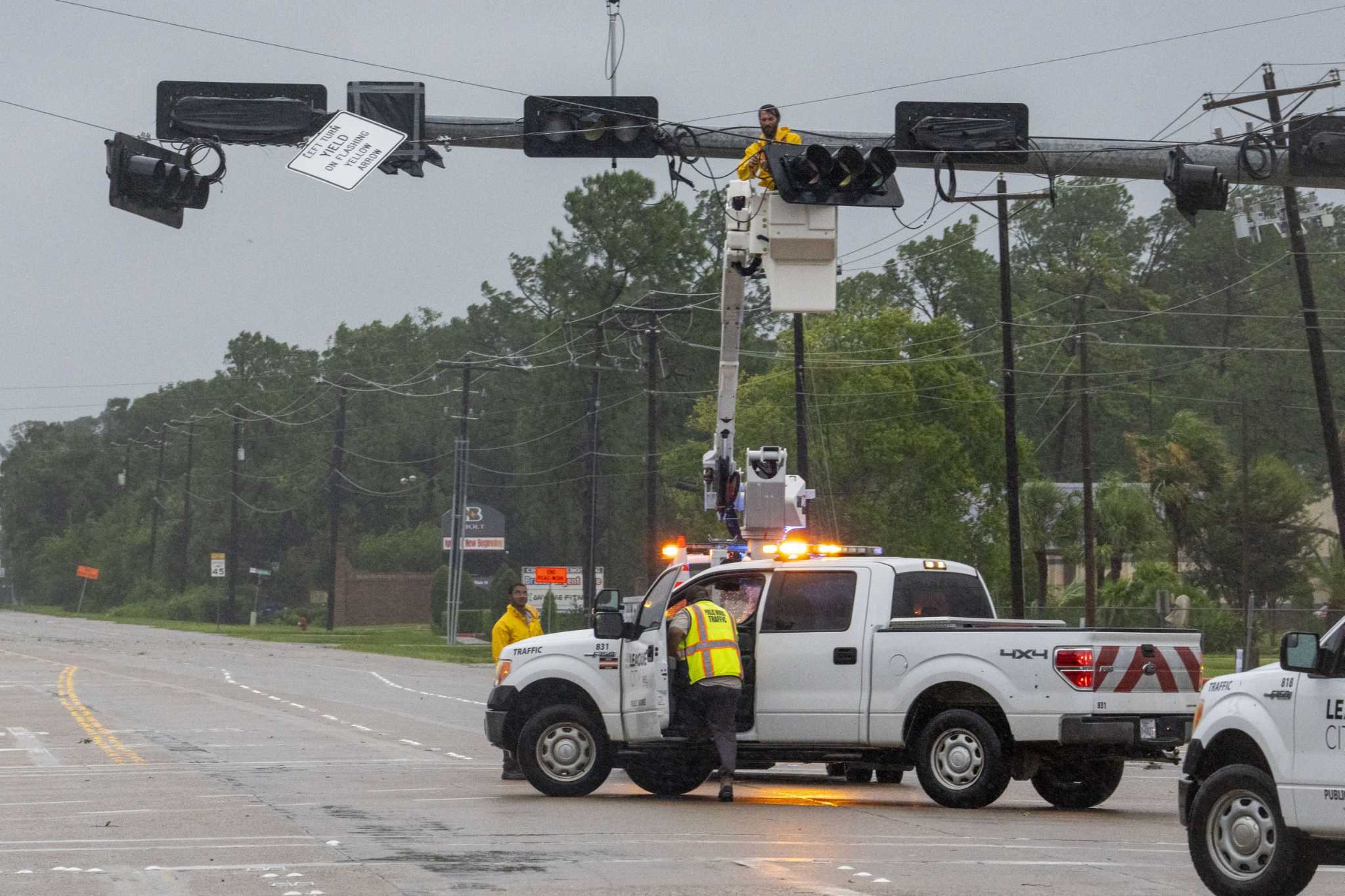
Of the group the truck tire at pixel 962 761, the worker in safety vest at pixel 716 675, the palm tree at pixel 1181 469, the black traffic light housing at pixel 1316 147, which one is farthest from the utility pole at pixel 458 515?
the truck tire at pixel 962 761

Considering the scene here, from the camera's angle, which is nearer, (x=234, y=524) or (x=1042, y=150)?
(x=1042, y=150)

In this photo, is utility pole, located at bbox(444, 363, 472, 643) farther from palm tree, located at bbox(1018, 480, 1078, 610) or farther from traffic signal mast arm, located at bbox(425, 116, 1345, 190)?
traffic signal mast arm, located at bbox(425, 116, 1345, 190)

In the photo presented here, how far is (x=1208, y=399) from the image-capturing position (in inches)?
3300

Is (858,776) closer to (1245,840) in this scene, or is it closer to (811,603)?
(811,603)

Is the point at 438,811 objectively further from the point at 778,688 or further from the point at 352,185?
the point at 352,185

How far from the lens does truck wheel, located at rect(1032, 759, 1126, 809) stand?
14914 mm

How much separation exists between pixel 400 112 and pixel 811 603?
20.0ft

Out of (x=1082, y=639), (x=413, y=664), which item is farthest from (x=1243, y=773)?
(x=413, y=664)

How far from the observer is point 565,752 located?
1552 cm

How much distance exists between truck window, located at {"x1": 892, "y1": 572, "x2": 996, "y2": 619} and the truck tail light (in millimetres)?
1276

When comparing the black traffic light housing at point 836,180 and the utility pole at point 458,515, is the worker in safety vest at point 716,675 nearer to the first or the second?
the black traffic light housing at point 836,180

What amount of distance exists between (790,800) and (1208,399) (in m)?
72.6

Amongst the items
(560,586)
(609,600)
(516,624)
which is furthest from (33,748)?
(560,586)

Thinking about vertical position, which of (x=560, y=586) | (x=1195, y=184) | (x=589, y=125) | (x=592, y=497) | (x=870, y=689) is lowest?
(x=870, y=689)
